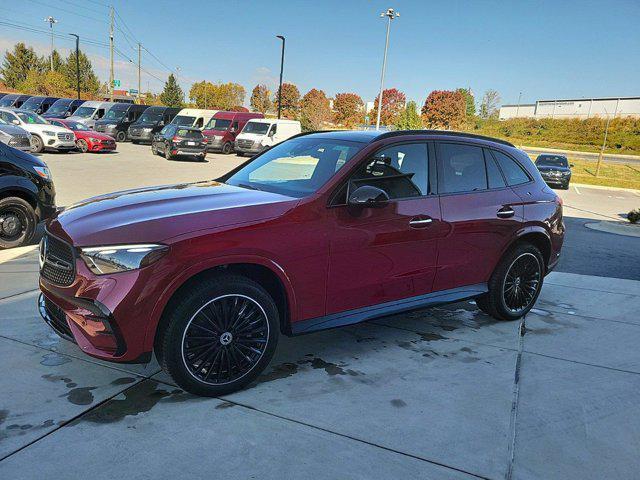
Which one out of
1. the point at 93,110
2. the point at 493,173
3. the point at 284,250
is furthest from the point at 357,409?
the point at 93,110

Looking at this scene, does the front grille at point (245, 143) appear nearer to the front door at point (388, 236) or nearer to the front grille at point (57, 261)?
the front door at point (388, 236)

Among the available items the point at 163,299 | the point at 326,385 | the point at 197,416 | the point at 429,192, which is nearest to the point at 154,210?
the point at 163,299

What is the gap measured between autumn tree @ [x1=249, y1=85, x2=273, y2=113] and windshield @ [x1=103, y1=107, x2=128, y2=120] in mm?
68241

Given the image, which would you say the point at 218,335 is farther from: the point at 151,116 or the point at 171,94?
the point at 171,94

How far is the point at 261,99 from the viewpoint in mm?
97875

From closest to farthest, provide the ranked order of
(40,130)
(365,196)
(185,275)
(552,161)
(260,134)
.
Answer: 1. (185,275)
2. (365,196)
3. (40,130)
4. (552,161)
5. (260,134)

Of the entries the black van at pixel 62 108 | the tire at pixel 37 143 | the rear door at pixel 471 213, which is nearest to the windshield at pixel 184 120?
the black van at pixel 62 108

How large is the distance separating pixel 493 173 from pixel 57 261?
12.2ft

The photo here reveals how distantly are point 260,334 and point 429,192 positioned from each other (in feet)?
6.07

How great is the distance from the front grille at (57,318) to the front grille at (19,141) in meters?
15.2

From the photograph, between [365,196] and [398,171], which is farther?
[398,171]

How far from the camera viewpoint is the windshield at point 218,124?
29234mm

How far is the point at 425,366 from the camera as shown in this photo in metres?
4.02

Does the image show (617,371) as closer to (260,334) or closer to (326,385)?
(326,385)
